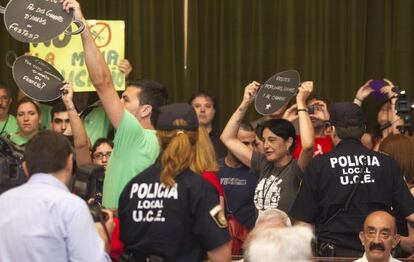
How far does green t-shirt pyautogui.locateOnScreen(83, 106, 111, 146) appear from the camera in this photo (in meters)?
7.73

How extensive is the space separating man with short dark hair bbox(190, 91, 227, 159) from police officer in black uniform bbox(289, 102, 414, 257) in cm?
198

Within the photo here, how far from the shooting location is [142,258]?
15.3 ft

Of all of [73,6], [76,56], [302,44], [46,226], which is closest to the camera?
[46,226]

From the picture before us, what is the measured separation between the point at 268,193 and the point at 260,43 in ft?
8.93

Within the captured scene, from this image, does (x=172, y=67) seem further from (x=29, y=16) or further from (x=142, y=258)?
(x=142, y=258)

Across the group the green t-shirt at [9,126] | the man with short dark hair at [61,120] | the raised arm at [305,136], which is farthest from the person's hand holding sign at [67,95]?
the raised arm at [305,136]

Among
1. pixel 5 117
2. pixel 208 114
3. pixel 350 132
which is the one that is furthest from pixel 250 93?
pixel 5 117

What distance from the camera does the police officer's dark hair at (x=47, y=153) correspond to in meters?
4.23

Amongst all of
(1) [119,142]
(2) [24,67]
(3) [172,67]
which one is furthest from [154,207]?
(3) [172,67]

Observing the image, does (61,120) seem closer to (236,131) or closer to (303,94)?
(236,131)

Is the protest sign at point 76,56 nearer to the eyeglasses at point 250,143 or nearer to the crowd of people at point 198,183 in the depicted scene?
the crowd of people at point 198,183

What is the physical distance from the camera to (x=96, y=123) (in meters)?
7.75

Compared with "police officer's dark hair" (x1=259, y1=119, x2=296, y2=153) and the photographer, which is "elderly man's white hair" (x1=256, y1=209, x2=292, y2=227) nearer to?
the photographer

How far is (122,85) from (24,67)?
1.09 m
